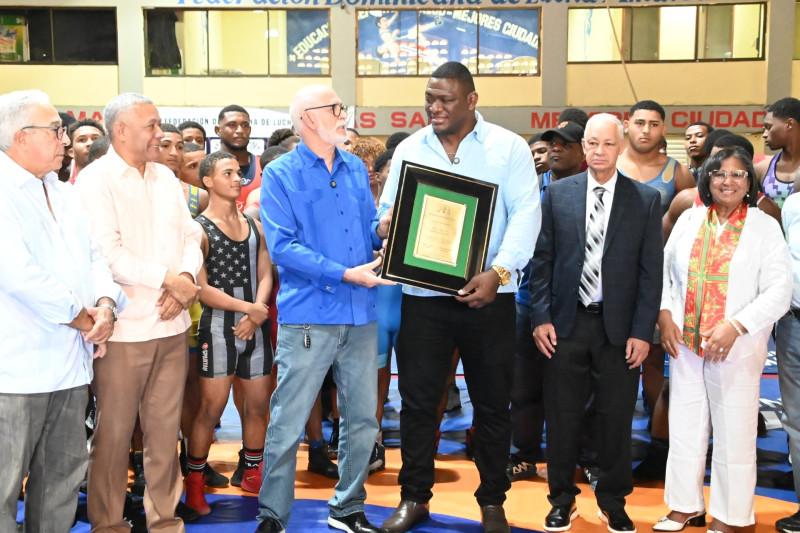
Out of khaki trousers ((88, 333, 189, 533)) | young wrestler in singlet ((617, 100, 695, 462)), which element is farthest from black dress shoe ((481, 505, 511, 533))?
young wrestler in singlet ((617, 100, 695, 462))

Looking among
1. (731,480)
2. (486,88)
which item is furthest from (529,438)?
(486,88)

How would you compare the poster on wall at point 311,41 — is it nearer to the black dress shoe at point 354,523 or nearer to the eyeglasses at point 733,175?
the eyeglasses at point 733,175

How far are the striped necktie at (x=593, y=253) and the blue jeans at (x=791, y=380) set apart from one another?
1206 millimetres

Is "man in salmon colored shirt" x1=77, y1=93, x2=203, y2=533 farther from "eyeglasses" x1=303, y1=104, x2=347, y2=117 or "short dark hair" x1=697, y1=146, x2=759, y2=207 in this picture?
"short dark hair" x1=697, y1=146, x2=759, y2=207

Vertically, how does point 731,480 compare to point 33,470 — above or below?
below

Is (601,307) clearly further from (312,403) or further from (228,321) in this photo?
(228,321)

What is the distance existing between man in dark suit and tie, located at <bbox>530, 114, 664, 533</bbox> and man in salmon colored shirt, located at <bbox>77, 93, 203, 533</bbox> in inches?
75.0

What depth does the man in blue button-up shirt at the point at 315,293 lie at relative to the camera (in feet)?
12.9

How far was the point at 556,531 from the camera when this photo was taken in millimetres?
4215

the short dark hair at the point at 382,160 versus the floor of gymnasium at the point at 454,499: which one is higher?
the short dark hair at the point at 382,160

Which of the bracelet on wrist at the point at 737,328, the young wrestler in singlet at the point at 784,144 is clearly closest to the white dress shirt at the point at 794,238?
the bracelet on wrist at the point at 737,328

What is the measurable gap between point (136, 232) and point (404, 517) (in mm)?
1997

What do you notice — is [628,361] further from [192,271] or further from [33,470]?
[33,470]

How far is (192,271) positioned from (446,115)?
149cm
